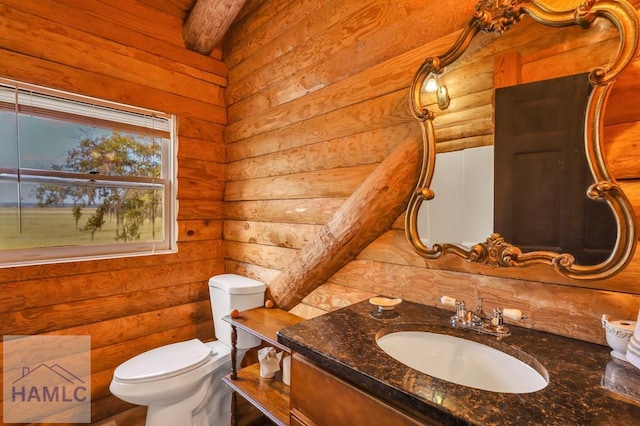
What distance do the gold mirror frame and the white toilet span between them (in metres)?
1.27

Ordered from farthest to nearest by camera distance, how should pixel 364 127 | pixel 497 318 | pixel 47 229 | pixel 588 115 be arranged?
pixel 47 229 < pixel 364 127 < pixel 497 318 < pixel 588 115

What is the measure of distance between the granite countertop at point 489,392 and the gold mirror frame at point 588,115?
0.23 m

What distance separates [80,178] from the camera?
6.59ft

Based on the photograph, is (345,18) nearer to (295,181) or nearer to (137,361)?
(295,181)

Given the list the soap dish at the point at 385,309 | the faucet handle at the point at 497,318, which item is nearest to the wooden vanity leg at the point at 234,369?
the soap dish at the point at 385,309

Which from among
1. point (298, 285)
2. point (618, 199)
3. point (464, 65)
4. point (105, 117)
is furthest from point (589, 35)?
point (105, 117)

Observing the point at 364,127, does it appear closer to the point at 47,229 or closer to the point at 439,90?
the point at 439,90

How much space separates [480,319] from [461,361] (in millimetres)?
160

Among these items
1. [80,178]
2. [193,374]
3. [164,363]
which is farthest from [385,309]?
[80,178]

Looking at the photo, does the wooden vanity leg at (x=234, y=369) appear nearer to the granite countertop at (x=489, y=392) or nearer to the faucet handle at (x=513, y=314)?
the granite countertop at (x=489, y=392)

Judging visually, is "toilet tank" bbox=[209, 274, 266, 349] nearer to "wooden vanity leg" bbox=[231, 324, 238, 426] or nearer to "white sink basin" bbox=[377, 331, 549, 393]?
"wooden vanity leg" bbox=[231, 324, 238, 426]

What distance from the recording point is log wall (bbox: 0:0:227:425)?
179cm

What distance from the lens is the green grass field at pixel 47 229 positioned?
1788 mm

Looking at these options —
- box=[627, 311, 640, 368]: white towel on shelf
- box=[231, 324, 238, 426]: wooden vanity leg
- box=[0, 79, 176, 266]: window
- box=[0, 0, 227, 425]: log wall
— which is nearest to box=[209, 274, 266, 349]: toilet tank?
box=[231, 324, 238, 426]: wooden vanity leg
